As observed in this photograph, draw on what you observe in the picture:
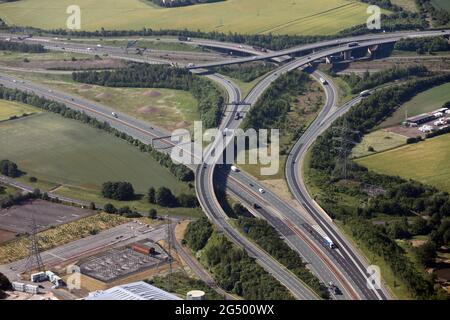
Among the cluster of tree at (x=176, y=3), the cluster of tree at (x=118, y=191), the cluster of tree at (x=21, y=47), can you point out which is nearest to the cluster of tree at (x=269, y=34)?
the cluster of tree at (x=21, y=47)

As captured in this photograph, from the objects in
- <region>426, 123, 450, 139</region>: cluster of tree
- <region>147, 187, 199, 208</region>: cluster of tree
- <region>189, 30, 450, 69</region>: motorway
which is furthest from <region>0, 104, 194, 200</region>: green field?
<region>426, 123, 450, 139</region>: cluster of tree

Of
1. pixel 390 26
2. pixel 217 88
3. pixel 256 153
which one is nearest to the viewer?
pixel 256 153

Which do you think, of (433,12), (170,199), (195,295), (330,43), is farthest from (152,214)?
(433,12)

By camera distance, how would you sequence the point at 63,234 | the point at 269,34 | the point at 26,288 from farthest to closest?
the point at 269,34
the point at 63,234
the point at 26,288

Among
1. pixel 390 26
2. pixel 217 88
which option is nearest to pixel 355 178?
pixel 217 88

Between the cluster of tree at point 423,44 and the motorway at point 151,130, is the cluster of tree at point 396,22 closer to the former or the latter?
the cluster of tree at point 423,44

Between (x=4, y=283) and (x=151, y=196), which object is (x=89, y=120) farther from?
(x=4, y=283)
